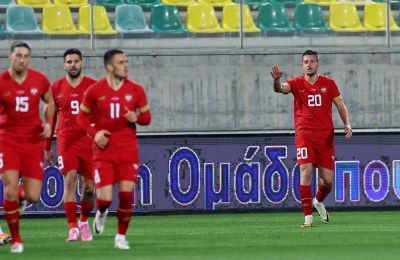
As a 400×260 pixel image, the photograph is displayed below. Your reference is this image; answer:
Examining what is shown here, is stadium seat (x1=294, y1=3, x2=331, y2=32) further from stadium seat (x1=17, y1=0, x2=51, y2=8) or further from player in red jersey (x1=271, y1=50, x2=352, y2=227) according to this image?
player in red jersey (x1=271, y1=50, x2=352, y2=227)

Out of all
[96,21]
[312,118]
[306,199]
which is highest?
[96,21]

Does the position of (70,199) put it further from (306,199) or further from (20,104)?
(306,199)

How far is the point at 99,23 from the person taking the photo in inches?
819

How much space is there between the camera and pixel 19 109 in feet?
36.8

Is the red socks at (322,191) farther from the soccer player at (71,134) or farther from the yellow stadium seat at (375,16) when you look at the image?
the yellow stadium seat at (375,16)

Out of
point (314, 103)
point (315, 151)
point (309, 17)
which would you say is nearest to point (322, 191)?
point (315, 151)

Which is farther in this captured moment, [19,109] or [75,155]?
[75,155]

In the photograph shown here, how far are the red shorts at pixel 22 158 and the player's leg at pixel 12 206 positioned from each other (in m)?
0.07

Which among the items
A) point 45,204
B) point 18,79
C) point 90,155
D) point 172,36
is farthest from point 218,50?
point 18,79

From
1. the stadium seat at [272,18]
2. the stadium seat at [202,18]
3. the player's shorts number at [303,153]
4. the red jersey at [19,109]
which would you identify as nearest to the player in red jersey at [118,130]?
the red jersey at [19,109]

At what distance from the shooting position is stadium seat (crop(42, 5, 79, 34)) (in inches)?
830

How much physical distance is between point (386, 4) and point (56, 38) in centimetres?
595

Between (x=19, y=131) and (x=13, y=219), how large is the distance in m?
0.83

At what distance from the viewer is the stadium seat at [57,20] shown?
2108cm
